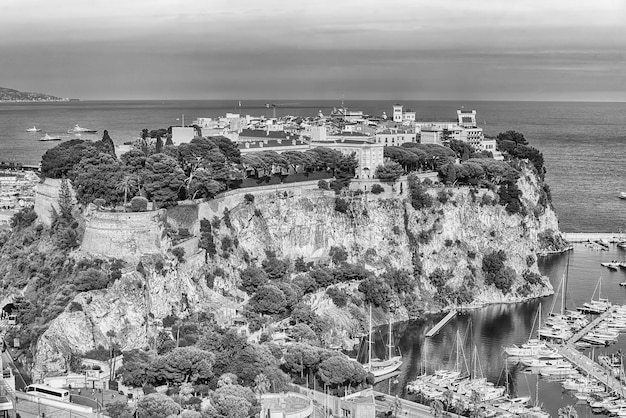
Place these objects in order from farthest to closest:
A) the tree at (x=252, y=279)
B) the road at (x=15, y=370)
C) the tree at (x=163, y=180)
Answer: the tree at (x=252, y=279) < the tree at (x=163, y=180) < the road at (x=15, y=370)

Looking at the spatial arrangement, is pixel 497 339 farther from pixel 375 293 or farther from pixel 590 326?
pixel 375 293

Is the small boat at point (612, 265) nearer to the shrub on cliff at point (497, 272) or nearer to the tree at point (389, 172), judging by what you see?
the shrub on cliff at point (497, 272)

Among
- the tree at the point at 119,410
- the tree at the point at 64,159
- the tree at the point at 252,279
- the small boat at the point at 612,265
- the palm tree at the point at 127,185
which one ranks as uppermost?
the tree at the point at 64,159

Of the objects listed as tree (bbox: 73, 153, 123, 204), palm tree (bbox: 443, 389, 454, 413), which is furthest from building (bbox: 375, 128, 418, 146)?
palm tree (bbox: 443, 389, 454, 413)

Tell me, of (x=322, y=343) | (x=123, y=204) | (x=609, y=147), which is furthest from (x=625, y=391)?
(x=609, y=147)

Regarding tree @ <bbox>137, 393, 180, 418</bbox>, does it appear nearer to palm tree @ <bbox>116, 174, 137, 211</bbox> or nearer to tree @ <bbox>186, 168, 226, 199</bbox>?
palm tree @ <bbox>116, 174, 137, 211</bbox>

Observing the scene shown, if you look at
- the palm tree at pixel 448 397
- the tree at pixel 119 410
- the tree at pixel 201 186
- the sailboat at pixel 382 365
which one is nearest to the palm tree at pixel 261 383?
the tree at pixel 119 410

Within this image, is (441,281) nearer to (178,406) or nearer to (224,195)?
(224,195)
